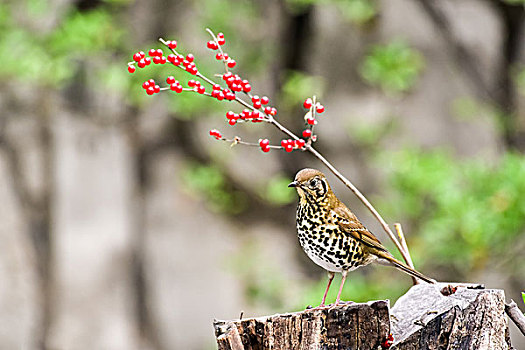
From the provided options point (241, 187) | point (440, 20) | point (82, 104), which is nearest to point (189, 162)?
point (241, 187)

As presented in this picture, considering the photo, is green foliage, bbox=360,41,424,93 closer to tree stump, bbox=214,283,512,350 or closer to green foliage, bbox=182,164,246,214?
green foliage, bbox=182,164,246,214

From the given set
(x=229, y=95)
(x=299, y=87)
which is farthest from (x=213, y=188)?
(x=229, y=95)

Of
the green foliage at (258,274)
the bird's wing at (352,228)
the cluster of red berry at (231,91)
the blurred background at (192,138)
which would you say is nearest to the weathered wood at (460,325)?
the bird's wing at (352,228)

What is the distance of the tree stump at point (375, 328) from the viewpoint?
3.69 ft

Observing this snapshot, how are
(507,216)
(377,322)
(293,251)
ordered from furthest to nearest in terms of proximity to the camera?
(293,251)
(507,216)
(377,322)

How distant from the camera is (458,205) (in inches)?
105

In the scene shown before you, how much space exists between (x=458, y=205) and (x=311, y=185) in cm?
161

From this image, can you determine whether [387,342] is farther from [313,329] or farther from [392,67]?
[392,67]

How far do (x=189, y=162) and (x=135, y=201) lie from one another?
13.5 inches

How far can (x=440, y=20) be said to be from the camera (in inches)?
140

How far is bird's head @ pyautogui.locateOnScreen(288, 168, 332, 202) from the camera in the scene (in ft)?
3.87

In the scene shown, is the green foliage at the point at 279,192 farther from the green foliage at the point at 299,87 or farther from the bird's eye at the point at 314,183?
the bird's eye at the point at 314,183

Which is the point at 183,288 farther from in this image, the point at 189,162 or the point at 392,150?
the point at 392,150

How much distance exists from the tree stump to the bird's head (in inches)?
7.5
